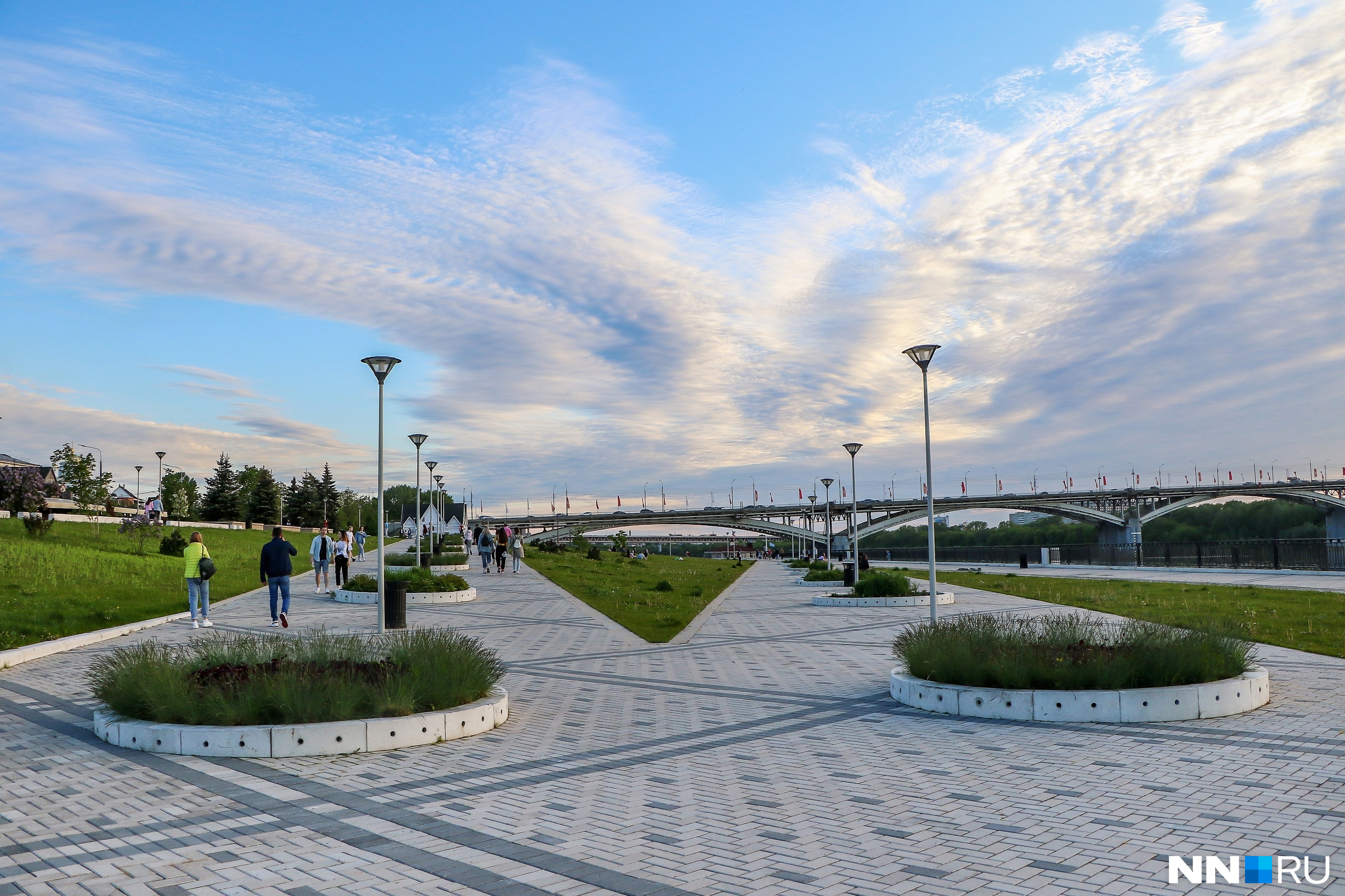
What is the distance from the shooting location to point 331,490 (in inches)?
4525

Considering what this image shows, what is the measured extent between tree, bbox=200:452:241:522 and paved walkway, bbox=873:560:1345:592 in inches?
2742

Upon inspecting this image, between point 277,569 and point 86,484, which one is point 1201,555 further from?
point 86,484

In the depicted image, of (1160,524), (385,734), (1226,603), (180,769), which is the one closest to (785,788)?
(385,734)

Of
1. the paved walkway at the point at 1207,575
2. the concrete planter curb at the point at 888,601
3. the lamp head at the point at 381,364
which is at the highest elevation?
the lamp head at the point at 381,364

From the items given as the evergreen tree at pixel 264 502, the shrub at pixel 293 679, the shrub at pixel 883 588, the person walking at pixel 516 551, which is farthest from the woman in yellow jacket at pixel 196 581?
the evergreen tree at pixel 264 502

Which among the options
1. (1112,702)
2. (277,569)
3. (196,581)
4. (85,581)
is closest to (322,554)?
(85,581)

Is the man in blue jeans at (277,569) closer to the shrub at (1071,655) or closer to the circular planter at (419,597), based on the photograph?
the circular planter at (419,597)

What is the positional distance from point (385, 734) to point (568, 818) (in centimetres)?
282

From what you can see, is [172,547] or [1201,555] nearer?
[172,547]

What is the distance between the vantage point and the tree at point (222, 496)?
87.6m

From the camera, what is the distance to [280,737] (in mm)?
7637

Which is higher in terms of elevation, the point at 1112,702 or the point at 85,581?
the point at 85,581

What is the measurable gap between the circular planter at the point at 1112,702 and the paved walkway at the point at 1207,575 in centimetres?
2168

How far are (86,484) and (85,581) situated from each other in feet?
94.0
